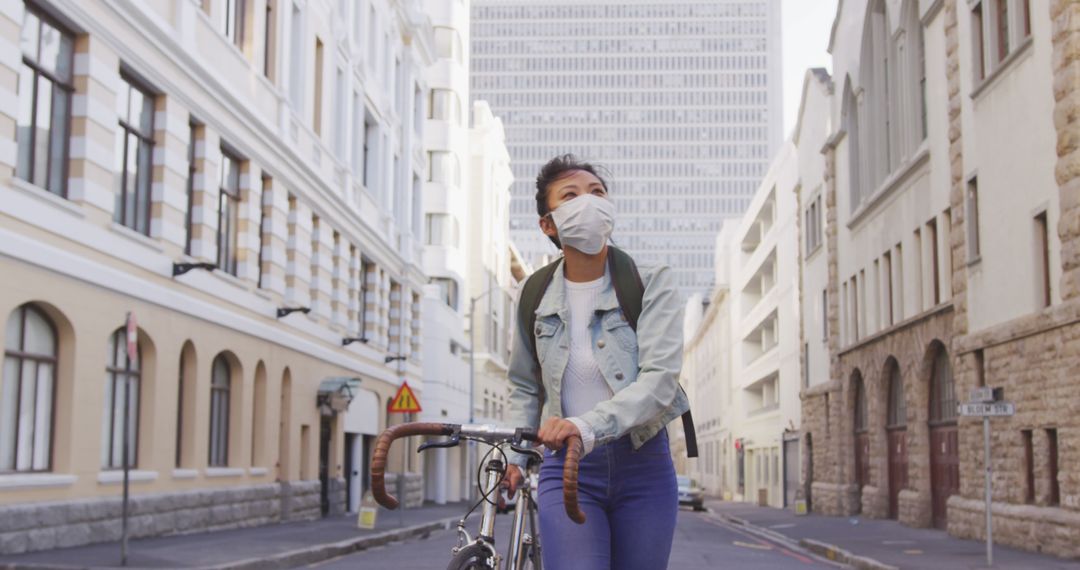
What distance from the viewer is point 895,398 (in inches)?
1363

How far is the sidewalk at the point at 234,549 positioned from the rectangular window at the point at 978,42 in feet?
44.6

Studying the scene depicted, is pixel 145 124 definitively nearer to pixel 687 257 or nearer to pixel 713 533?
pixel 713 533

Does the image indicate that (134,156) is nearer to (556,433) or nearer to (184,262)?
(184,262)

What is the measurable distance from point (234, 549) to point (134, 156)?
20.3 feet

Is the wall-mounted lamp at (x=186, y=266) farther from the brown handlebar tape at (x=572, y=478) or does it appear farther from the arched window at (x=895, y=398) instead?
the arched window at (x=895, y=398)

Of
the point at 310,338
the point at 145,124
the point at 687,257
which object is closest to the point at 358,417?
the point at 310,338

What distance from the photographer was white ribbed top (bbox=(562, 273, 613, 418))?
4.57m

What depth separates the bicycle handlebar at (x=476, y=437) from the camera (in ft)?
12.0

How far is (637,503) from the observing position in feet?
14.6

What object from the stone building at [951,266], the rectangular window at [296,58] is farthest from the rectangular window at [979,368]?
the rectangular window at [296,58]

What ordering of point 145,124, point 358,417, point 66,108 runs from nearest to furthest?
point 66,108 < point 145,124 < point 358,417

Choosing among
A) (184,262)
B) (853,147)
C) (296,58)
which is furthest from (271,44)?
(853,147)

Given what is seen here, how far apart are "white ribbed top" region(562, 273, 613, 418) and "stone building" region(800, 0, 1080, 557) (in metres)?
16.4

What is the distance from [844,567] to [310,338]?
15.7 m
